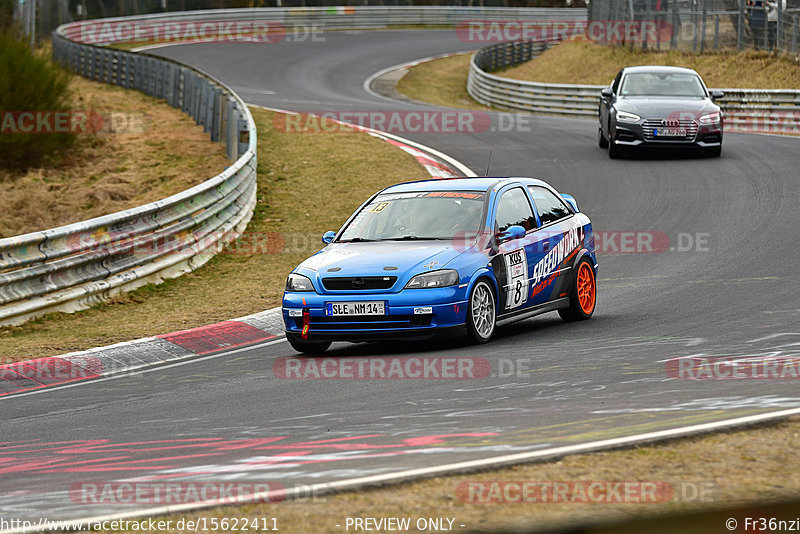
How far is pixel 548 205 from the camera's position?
433 inches

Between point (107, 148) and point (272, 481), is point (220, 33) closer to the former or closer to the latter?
point (107, 148)

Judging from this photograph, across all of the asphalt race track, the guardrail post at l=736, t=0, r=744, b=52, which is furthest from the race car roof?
the guardrail post at l=736, t=0, r=744, b=52

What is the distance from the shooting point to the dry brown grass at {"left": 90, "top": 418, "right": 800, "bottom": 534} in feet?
14.4

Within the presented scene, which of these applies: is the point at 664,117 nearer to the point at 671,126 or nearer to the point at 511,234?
the point at 671,126

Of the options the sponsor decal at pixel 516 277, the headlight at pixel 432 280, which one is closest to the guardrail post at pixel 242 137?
the sponsor decal at pixel 516 277

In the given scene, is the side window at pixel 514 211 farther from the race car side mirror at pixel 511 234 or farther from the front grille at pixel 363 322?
the front grille at pixel 363 322

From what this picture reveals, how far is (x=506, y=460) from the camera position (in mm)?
5273

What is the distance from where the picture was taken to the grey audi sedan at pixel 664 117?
20812 mm

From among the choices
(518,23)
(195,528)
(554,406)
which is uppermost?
(195,528)

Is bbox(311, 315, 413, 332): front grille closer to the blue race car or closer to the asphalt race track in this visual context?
the blue race car

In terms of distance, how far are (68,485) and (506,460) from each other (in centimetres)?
217

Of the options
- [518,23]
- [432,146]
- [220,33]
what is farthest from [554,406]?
[518,23]

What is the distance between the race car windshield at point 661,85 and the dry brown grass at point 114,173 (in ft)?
26.1

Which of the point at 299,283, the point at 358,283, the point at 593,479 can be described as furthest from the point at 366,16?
the point at 593,479
